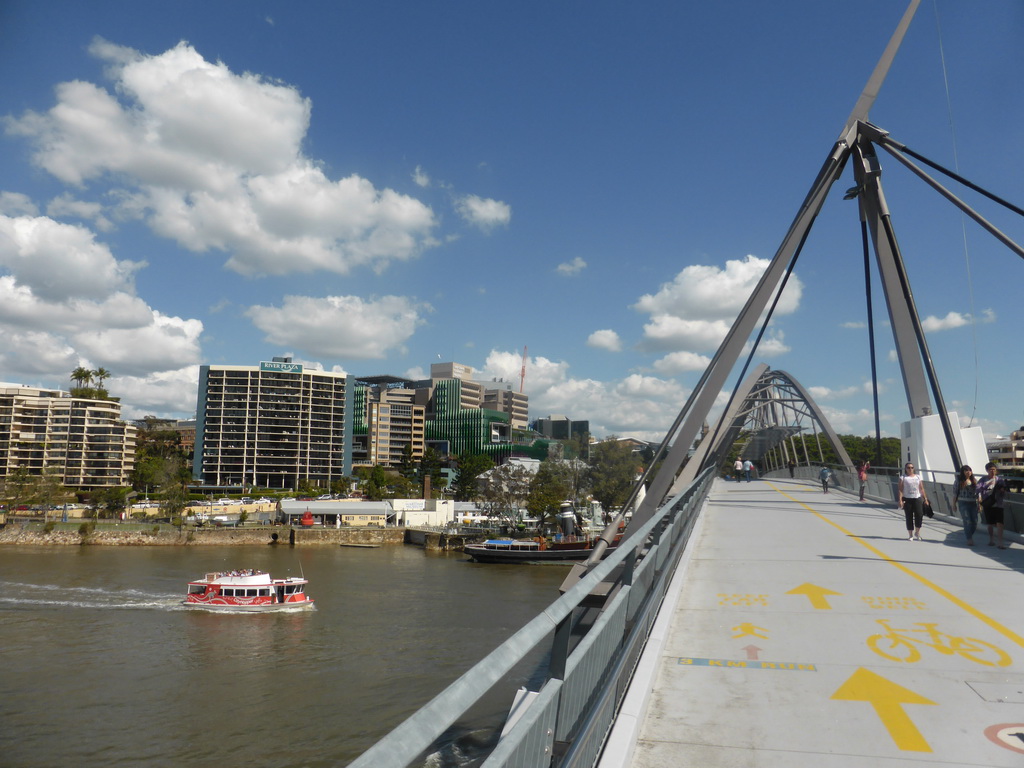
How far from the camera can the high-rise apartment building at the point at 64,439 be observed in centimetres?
12025

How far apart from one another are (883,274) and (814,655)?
2260cm

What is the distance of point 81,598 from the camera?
45.8m

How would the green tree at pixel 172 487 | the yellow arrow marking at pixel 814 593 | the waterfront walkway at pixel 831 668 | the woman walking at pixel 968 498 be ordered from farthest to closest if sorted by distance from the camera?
1. the green tree at pixel 172 487
2. the woman walking at pixel 968 498
3. the yellow arrow marking at pixel 814 593
4. the waterfront walkway at pixel 831 668

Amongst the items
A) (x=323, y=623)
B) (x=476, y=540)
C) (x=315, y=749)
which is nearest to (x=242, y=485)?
(x=476, y=540)

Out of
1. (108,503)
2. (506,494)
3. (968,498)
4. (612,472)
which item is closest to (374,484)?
(506,494)

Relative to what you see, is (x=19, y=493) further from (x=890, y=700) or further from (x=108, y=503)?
(x=890, y=700)

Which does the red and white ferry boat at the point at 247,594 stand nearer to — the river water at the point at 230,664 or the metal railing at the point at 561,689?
the river water at the point at 230,664

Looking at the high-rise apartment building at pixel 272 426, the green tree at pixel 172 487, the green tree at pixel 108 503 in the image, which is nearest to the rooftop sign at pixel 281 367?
the high-rise apartment building at pixel 272 426

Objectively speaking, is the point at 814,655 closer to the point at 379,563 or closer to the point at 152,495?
the point at 379,563

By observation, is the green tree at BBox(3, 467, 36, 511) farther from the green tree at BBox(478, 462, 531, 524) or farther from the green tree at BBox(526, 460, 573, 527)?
the green tree at BBox(526, 460, 573, 527)

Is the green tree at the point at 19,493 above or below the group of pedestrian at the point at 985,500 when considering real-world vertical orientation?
below

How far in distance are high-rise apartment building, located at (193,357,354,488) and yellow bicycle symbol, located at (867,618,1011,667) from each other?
136m

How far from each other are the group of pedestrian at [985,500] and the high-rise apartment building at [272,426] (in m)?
131

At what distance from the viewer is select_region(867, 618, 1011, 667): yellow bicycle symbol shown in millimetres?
6344
